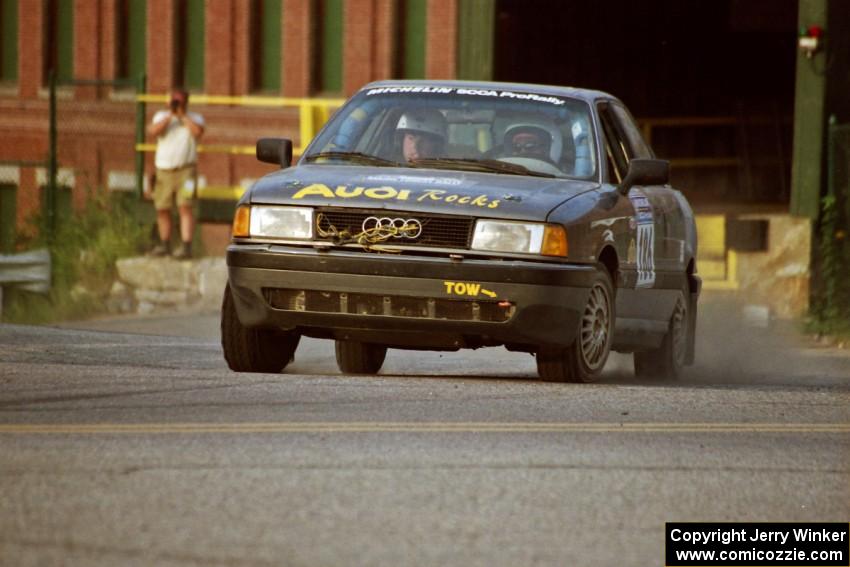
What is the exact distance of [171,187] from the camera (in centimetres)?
2341

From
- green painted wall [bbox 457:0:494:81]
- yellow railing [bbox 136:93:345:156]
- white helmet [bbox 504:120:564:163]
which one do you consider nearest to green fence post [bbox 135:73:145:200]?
yellow railing [bbox 136:93:345:156]

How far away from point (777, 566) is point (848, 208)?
14.1 m

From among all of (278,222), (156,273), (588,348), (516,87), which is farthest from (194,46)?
(588,348)

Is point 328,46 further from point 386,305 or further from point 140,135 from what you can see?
point 386,305

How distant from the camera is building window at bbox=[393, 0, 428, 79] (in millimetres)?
26219

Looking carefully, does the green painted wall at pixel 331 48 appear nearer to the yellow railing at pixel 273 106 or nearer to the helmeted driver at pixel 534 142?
the yellow railing at pixel 273 106

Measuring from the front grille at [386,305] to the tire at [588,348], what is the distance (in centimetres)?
48

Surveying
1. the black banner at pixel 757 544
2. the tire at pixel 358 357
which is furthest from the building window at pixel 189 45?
the black banner at pixel 757 544

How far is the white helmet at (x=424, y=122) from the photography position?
1182cm

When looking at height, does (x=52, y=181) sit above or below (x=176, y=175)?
below

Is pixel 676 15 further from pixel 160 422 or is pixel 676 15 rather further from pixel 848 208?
pixel 160 422

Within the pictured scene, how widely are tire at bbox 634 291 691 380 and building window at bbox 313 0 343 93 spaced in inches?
544

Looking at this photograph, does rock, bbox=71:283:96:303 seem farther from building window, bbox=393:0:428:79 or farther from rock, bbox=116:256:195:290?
building window, bbox=393:0:428:79

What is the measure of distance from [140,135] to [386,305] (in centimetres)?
1542
